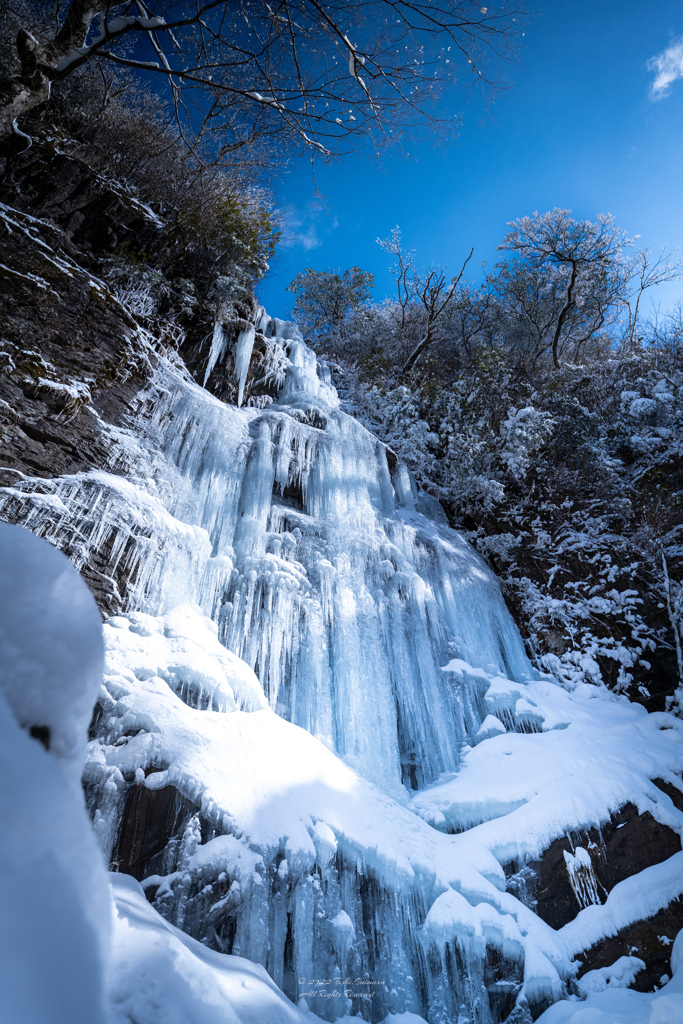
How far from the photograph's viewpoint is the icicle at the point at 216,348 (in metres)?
7.57

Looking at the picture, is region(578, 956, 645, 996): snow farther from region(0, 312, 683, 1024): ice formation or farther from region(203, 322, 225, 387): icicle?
region(203, 322, 225, 387): icicle

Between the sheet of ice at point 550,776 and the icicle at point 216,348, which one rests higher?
the icicle at point 216,348

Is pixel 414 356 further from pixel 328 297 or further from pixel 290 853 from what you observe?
pixel 290 853

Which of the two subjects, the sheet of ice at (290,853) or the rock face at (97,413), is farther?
the rock face at (97,413)

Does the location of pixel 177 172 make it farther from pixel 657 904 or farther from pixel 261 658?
pixel 657 904

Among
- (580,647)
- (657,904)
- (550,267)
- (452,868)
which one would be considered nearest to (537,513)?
(580,647)

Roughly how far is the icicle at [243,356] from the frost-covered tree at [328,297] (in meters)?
8.62

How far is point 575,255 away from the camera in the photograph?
14180mm

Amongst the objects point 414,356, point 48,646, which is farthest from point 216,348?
point 48,646

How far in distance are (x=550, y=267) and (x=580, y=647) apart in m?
13.1

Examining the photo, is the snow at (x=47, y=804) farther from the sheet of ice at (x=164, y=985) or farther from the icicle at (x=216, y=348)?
the icicle at (x=216, y=348)

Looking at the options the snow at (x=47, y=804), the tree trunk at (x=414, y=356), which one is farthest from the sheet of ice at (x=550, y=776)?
the tree trunk at (x=414, y=356)

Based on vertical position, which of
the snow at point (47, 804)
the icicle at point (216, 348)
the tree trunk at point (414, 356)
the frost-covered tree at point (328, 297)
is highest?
the frost-covered tree at point (328, 297)

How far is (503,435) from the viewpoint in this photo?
9.41 m
